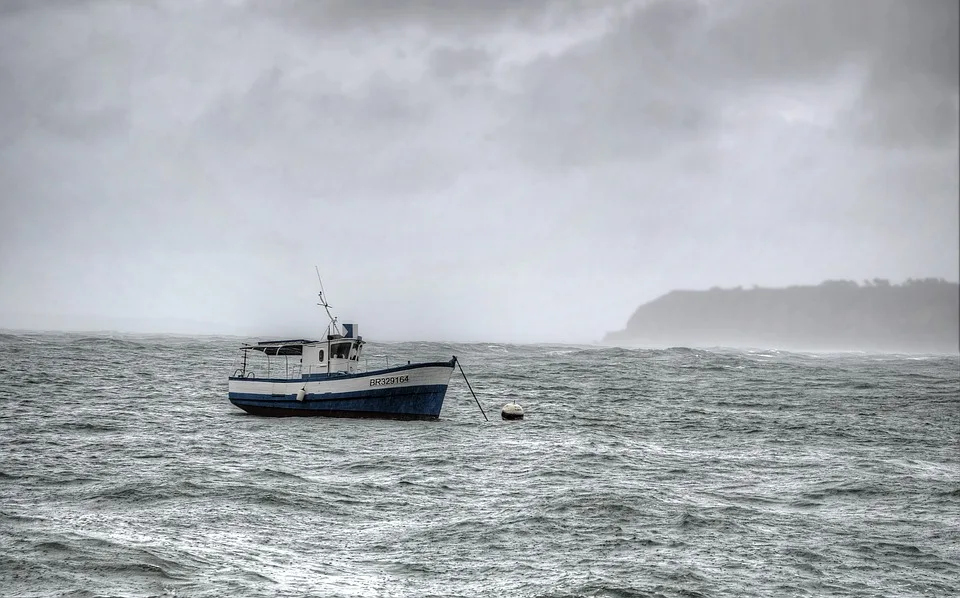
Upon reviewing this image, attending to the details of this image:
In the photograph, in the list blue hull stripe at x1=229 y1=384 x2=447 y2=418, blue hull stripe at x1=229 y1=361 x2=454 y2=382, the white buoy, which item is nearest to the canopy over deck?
blue hull stripe at x1=229 y1=361 x2=454 y2=382

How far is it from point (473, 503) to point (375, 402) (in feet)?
60.9

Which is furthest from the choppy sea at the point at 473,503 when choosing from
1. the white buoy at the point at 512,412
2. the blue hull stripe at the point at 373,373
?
the blue hull stripe at the point at 373,373

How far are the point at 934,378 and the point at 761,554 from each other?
7276 cm

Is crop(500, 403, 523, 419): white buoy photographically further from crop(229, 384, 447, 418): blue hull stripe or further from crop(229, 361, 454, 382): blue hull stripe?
crop(229, 361, 454, 382): blue hull stripe

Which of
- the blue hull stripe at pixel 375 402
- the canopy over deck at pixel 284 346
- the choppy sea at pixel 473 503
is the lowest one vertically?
the choppy sea at pixel 473 503

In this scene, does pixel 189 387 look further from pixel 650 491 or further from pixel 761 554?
pixel 761 554

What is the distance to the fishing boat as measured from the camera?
40062mm

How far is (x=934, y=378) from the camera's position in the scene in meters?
79.9

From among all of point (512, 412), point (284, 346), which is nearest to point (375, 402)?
point (284, 346)

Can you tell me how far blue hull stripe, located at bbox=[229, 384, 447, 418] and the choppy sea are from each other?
102cm

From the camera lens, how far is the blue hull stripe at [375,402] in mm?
40125

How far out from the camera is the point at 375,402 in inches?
1581

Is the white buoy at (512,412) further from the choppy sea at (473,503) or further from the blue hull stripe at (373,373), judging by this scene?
the blue hull stripe at (373,373)

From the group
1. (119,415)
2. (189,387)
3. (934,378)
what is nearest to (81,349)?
(189,387)
